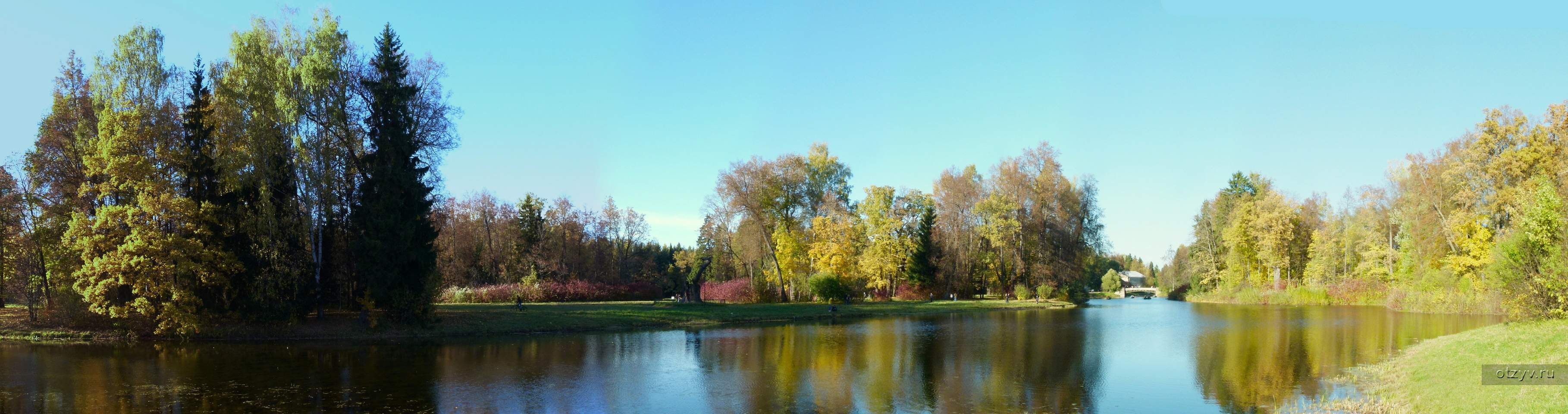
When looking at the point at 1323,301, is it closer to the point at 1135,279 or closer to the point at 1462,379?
the point at 1462,379

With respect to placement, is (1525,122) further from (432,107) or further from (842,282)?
(432,107)

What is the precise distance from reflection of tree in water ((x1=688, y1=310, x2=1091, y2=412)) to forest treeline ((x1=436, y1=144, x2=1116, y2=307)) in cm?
1868

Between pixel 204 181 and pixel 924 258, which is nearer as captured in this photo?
pixel 204 181

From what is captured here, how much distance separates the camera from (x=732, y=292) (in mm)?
51344

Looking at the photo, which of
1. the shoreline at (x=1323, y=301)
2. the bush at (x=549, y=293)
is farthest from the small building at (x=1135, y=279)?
the bush at (x=549, y=293)

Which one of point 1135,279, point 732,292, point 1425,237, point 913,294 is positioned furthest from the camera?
point 1135,279

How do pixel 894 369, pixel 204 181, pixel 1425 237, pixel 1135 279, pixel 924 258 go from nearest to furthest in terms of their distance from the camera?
pixel 894 369, pixel 204 181, pixel 1425 237, pixel 924 258, pixel 1135 279

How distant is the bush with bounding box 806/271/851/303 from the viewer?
49.8 m

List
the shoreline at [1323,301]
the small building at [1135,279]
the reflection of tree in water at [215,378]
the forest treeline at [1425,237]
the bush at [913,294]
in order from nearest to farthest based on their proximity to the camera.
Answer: the reflection of tree in water at [215,378]
the forest treeline at [1425,237]
the shoreline at [1323,301]
the bush at [913,294]
the small building at [1135,279]

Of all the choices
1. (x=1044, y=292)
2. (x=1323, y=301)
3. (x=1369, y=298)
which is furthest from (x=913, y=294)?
(x=1369, y=298)

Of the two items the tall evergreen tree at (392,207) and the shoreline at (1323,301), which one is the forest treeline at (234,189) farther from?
the shoreline at (1323,301)

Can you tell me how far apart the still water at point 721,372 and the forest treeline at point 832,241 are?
20.7 metres

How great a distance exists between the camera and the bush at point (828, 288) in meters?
49.8

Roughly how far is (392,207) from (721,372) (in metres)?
16.5
